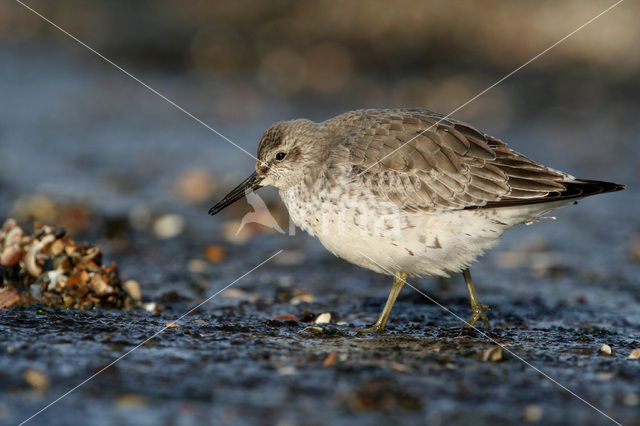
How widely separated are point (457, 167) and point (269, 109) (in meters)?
9.01

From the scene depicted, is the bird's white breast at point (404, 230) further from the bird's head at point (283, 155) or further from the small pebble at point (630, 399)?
the small pebble at point (630, 399)

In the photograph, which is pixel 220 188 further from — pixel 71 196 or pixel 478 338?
pixel 478 338

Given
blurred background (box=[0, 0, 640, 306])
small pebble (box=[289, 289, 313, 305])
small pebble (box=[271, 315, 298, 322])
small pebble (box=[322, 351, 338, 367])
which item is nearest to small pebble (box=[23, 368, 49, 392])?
small pebble (box=[322, 351, 338, 367])

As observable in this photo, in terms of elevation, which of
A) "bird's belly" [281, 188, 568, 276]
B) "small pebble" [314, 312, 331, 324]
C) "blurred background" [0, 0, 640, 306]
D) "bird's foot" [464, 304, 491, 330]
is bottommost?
"small pebble" [314, 312, 331, 324]

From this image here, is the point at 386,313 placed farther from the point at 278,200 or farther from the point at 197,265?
the point at 278,200

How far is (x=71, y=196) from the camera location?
1041 centimetres

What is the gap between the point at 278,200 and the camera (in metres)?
10.8

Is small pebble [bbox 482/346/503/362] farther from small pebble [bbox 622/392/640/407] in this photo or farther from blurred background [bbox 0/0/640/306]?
blurred background [bbox 0/0/640/306]

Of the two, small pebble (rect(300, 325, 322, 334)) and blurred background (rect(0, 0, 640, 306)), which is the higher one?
blurred background (rect(0, 0, 640, 306))

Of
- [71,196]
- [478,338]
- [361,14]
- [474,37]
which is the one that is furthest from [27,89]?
[478,338]

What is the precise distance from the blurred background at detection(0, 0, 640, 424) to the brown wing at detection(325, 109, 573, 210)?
1135 mm

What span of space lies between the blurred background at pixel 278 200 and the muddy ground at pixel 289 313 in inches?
1.1

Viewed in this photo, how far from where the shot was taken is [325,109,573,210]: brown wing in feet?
19.9

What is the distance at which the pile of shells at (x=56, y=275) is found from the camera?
6.32 m
